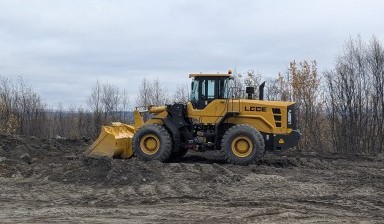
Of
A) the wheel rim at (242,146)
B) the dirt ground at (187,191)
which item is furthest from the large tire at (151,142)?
the wheel rim at (242,146)

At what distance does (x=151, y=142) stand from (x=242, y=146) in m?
2.85

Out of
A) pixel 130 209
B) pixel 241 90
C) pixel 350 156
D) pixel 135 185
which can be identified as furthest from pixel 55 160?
pixel 350 156

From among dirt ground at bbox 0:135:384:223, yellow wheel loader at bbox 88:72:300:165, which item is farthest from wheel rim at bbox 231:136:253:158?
dirt ground at bbox 0:135:384:223

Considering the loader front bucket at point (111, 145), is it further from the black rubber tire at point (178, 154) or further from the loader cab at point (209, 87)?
the loader cab at point (209, 87)

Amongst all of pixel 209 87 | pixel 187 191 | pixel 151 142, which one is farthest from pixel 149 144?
pixel 187 191

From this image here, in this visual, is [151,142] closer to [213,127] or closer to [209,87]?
[213,127]

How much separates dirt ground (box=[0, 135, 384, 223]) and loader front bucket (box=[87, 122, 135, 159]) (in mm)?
909

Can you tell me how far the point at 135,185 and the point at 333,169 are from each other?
618 cm

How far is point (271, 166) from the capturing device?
14.5 metres

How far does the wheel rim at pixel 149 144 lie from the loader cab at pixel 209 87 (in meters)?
1.62

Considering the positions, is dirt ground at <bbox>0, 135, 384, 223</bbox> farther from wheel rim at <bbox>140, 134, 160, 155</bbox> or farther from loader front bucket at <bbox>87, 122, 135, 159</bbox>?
wheel rim at <bbox>140, 134, 160, 155</bbox>

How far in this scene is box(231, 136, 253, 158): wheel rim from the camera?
1453 cm

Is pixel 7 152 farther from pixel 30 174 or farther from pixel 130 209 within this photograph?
pixel 130 209

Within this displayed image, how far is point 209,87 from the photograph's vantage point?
15.3 meters
